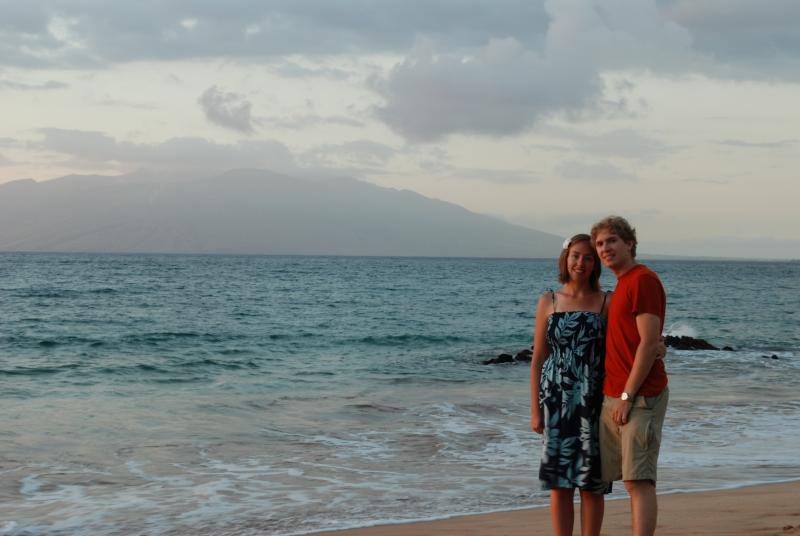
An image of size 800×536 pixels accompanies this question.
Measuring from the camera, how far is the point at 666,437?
430 inches

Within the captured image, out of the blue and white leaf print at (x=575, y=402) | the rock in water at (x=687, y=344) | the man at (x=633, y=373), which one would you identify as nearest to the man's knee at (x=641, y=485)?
the man at (x=633, y=373)

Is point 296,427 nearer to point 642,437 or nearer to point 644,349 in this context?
point 642,437

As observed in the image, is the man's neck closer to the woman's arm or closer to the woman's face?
the woman's face

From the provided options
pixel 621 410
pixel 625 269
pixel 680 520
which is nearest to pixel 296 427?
pixel 680 520

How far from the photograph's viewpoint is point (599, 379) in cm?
496

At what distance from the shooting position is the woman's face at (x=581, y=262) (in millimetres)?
4970

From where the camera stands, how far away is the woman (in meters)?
4.94

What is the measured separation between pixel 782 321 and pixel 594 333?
121ft

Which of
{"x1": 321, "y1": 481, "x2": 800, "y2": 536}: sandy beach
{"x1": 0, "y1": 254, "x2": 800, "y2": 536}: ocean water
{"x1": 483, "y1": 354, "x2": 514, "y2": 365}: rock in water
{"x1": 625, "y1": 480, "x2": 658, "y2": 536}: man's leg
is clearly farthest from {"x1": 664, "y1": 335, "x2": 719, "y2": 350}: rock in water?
{"x1": 625, "y1": 480, "x2": 658, "y2": 536}: man's leg

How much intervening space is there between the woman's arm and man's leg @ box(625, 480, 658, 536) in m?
0.66

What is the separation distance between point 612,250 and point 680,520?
303 centimetres

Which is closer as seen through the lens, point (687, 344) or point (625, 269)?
point (625, 269)

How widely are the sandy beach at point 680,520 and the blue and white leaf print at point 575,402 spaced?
1.41 metres

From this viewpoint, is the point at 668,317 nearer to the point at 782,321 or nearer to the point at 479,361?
the point at 782,321
